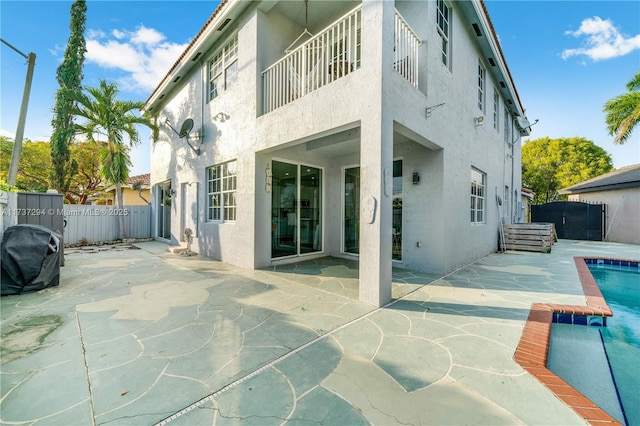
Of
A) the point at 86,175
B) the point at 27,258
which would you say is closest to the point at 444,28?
the point at 27,258

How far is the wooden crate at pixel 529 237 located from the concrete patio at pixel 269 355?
5841mm

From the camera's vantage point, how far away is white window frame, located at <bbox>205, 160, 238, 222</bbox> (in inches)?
302

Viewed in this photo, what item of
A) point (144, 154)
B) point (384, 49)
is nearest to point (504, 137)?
point (384, 49)

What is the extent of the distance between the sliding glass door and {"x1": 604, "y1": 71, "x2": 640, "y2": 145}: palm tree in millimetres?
15942

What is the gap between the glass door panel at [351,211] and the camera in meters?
7.90

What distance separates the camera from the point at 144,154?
14.6 meters

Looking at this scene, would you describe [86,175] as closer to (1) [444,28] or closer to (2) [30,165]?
(2) [30,165]

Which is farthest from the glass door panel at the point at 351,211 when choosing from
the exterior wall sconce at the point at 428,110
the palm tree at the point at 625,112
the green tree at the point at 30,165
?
the green tree at the point at 30,165

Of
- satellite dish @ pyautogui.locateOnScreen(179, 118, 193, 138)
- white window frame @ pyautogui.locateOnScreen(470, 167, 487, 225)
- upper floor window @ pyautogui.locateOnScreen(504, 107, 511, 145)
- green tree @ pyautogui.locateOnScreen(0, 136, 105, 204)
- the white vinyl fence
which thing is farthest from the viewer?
green tree @ pyautogui.locateOnScreen(0, 136, 105, 204)

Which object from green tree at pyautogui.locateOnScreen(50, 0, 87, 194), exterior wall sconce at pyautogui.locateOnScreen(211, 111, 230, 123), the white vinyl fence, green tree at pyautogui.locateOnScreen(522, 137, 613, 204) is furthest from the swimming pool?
green tree at pyautogui.locateOnScreen(522, 137, 613, 204)

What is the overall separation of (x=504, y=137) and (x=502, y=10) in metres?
4.98

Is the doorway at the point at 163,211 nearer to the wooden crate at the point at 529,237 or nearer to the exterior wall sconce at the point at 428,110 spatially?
the exterior wall sconce at the point at 428,110

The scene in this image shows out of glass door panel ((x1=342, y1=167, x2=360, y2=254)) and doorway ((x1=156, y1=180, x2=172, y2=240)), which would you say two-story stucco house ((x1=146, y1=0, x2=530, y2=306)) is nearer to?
glass door panel ((x1=342, y1=167, x2=360, y2=254))

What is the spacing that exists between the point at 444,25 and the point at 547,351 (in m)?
7.40
